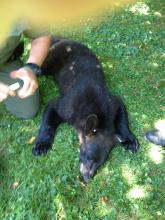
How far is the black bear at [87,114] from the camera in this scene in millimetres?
5535

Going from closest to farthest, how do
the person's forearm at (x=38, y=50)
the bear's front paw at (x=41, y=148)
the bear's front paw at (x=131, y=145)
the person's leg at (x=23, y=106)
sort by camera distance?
the person's forearm at (x=38, y=50), the bear's front paw at (x=41, y=148), the bear's front paw at (x=131, y=145), the person's leg at (x=23, y=106)

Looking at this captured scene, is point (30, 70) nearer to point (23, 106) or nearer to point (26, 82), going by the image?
point (26, 82)

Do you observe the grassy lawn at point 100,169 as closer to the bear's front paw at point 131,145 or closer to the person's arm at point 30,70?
the bear's front paw at point 131,145

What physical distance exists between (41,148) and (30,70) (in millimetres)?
1370

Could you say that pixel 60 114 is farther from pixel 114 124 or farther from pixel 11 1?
pixel 11 1

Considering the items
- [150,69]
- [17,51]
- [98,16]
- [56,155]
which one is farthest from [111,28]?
[56,155]

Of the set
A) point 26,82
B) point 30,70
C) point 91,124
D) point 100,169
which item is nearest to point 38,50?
point 30,70

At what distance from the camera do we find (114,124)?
19.6 feet

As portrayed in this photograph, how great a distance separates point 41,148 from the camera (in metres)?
5.72

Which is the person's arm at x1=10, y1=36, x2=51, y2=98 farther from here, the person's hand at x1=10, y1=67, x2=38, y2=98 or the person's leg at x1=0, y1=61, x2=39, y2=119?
the person's leg at x1=0, y1=61, x2=39, y2=119

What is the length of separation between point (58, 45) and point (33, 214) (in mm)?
2980

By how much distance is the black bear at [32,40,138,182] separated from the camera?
5.54m

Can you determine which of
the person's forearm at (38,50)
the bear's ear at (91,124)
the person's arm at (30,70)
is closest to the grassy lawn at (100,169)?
the bear's ear at (91,124)

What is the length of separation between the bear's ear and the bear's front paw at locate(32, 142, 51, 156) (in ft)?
1.84
